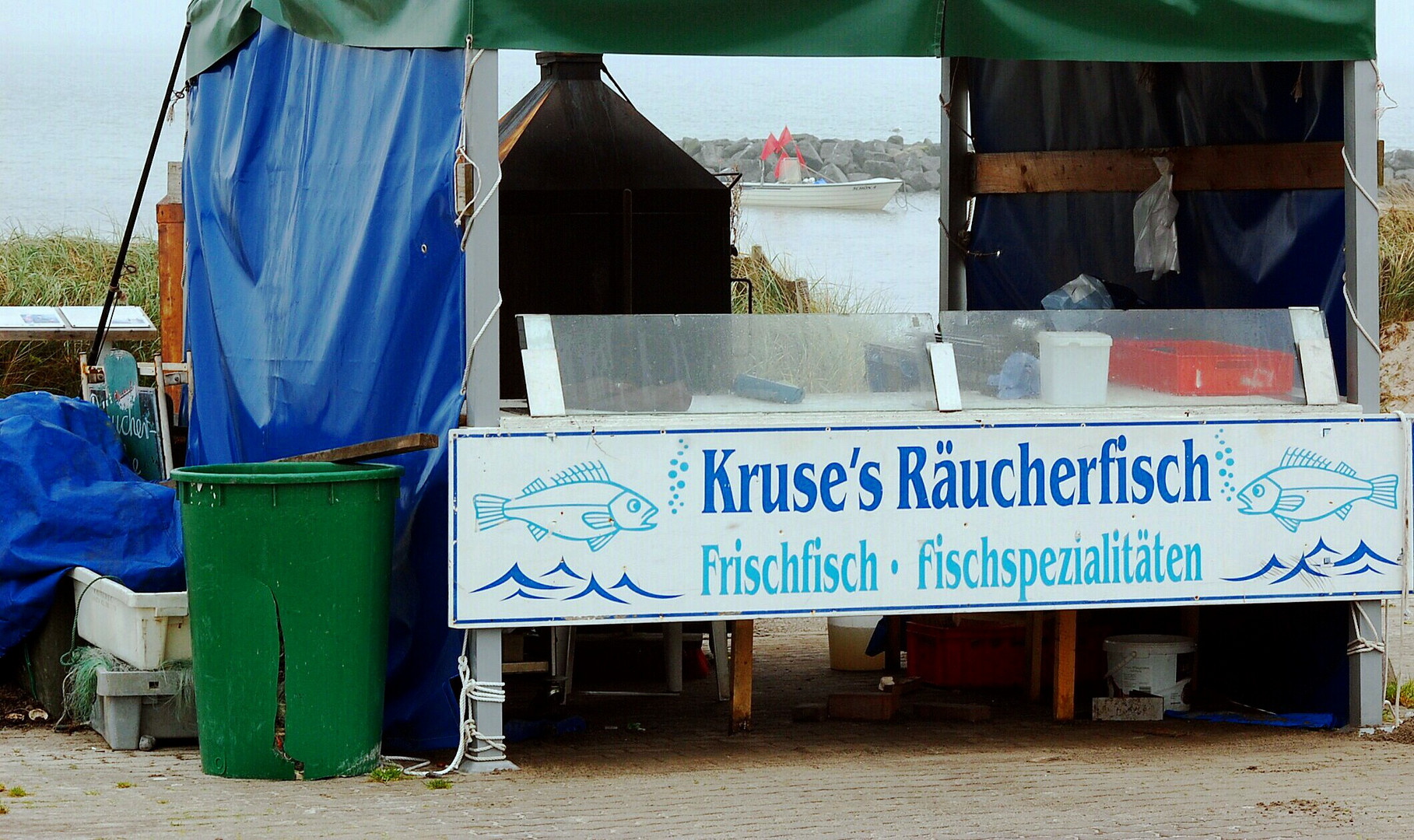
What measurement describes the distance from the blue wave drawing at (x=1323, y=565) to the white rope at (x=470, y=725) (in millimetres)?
2727

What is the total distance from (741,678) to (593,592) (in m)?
1.02

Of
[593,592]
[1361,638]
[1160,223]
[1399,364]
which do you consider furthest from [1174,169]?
[1399,364]

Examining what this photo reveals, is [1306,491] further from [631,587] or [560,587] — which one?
[560,587]

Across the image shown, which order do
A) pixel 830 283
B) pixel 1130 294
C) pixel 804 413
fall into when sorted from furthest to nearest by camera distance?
pixel 830 283, pixel 1130 294, pixel 804 413

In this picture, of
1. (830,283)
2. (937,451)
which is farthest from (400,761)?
(830,283)

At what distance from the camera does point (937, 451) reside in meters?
6.31

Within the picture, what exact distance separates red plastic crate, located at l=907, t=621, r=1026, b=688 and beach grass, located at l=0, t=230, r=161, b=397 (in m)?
7.60

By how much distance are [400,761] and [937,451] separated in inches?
86.2

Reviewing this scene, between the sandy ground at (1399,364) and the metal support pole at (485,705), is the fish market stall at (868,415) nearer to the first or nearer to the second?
the metal support pole at (485,705)

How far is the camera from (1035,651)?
25.0 feet

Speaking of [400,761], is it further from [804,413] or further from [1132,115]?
[1132,115]

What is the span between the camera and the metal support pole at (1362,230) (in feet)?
21.7

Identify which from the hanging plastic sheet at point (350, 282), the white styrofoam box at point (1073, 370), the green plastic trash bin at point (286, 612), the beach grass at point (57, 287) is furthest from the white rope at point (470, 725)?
the beach grass at point (57, 287)

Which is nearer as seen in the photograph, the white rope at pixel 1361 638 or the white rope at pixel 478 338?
the white rope at pixel 478 338
